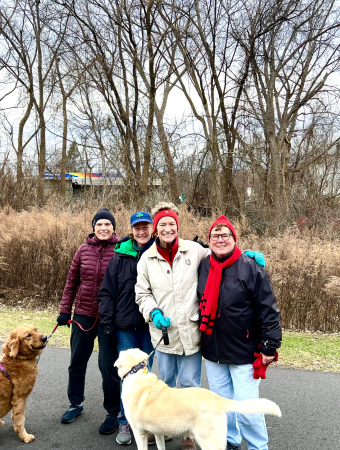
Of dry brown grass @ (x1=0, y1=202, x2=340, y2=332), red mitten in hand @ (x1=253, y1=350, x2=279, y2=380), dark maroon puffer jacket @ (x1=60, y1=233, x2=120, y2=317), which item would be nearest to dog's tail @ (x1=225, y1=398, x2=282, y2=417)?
red mitten in hand @ (x1=253, y1=350, x2=279, y2=380)

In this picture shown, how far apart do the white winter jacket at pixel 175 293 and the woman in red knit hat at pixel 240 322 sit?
0.16 metres

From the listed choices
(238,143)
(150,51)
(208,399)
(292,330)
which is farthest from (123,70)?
(208,399)

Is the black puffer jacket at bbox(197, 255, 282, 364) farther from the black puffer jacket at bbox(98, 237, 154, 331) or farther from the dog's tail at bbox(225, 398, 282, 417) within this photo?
the black puffer jacket at bbox(98, 237, 154, 331)

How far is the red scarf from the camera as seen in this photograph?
113 inches

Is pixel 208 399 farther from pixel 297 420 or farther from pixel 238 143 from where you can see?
pixel 238 143

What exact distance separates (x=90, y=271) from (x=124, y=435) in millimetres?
1629

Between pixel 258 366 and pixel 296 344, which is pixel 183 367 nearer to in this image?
pixel 258 366

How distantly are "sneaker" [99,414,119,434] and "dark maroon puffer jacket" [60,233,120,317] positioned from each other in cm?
105

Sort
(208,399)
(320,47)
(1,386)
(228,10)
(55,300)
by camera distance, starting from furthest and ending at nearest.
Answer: (320,47)
(228,10)
(55,300)
(1,386)
(208,399)

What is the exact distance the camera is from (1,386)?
10.7 feet

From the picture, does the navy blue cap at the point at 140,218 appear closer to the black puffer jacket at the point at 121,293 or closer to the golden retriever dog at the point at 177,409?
the black puffer jacket at the point at 121,293

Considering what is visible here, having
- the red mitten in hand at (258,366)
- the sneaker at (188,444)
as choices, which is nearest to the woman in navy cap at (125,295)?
the sneaker at (188,444)

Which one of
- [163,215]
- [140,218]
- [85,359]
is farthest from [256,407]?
[85,359]

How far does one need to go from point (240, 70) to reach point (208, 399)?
14.4 m
